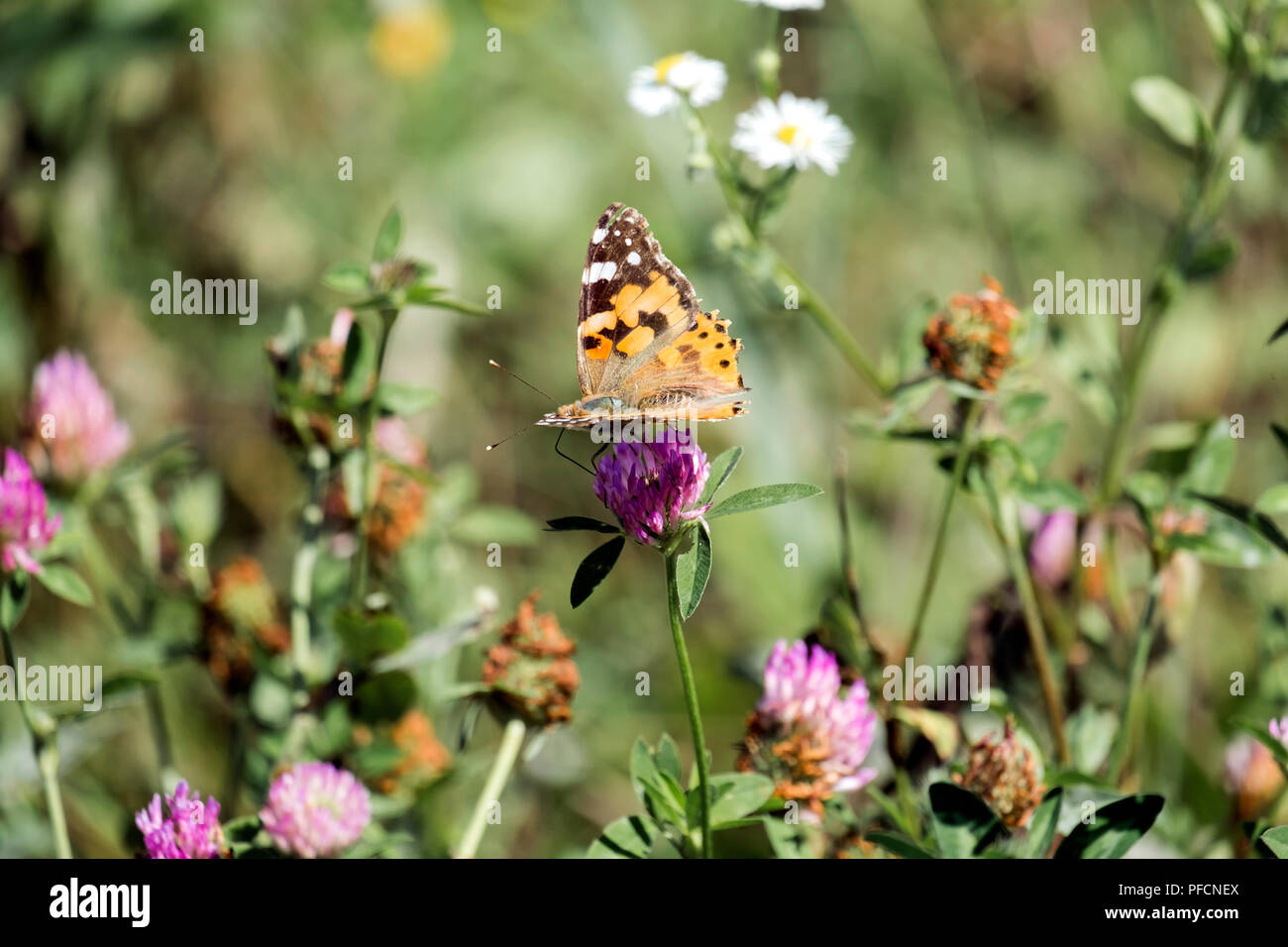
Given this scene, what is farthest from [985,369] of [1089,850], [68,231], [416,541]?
[68,231]

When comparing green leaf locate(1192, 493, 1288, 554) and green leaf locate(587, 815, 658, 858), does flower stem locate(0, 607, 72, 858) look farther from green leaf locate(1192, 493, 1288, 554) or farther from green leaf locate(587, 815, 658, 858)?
green leaf locate(1192, 493, 1288, 554)

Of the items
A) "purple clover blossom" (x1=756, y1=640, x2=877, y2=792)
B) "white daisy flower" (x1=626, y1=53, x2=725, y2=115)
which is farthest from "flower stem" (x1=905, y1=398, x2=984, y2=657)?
"white daisy flower" (x1=626, y1=53, x2=725, y2=115)

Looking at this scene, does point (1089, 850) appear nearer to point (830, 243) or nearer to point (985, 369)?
point (985, 369)

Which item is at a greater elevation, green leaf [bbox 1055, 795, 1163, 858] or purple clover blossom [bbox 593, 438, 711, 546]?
purple clover blossom [bbox 593, 438, 711, 546]

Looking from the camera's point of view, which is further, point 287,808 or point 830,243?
point 830,243

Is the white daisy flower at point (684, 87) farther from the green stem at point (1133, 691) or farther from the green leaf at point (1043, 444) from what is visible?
the green stem at point (1133, 691)

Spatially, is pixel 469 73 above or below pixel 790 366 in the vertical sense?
above
